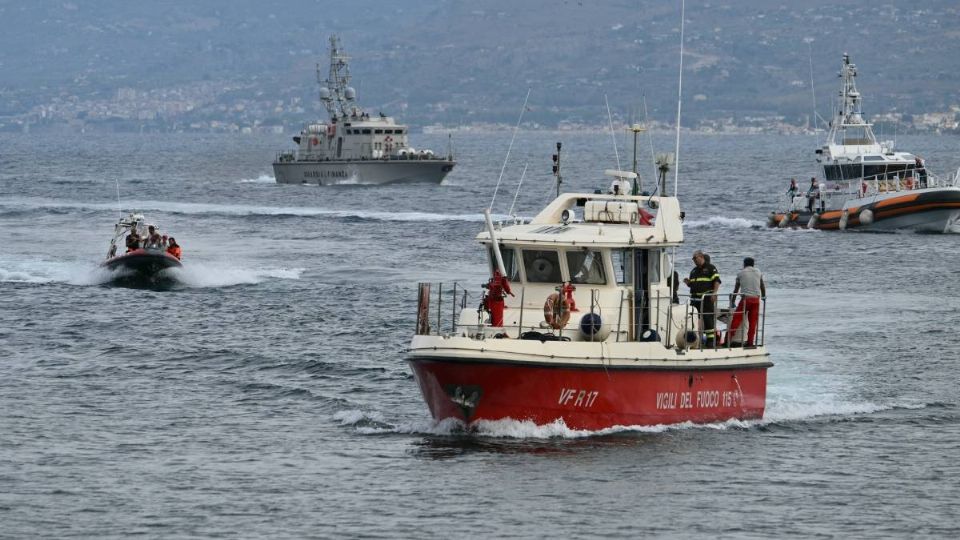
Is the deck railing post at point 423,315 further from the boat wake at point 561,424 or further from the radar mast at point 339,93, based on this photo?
the radar mast at point 339,93

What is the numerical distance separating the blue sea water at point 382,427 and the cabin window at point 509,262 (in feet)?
9.29

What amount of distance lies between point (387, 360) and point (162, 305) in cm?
1275

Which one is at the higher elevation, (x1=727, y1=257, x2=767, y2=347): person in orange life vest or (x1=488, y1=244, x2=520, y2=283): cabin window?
(x1=488, y1=244, x2=520, y2=283): cabin window

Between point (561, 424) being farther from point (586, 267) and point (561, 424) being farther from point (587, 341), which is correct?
point (586, 267)

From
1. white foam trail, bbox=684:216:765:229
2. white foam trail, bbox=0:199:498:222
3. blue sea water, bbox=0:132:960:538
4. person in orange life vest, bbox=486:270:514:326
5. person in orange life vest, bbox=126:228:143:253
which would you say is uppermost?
white foam trail, bbox=0:199:498:222

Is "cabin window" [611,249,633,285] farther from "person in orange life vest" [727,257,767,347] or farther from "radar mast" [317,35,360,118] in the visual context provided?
"radar mast" [317,35,360,118]

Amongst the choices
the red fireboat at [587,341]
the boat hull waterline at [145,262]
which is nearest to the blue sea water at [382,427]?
the red fireboat at [587,341]

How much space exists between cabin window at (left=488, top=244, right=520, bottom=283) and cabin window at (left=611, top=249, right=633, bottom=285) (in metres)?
1.65

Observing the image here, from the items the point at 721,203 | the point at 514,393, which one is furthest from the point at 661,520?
the point at 721,203

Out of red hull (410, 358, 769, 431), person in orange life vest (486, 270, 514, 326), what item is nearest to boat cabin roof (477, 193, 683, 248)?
person in orange life vest (486, 270, 514, 326)

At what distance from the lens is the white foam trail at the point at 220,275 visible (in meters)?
53.7

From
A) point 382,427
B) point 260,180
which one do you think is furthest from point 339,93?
point 382,427

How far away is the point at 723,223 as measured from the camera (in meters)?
82.1

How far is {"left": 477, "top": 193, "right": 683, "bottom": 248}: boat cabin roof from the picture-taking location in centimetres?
2891
